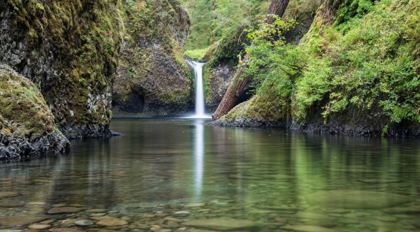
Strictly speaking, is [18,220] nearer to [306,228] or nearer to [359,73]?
[306,228]

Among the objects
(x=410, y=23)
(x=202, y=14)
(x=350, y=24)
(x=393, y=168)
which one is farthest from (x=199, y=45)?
(x=393, y=168)

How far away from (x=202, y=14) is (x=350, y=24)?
131ft

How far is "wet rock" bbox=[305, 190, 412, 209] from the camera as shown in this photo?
336 cm

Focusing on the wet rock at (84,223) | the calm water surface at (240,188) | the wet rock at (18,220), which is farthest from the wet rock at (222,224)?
the wet rock at (18,220)

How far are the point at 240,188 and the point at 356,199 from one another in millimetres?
1175

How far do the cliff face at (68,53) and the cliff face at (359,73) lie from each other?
21.8 ft

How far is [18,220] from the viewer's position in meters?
2.89

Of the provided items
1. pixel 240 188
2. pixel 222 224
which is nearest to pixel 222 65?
pixel 240 188

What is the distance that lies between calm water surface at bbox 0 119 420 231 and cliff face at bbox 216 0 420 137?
12.2ft

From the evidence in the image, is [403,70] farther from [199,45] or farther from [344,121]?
[199,45]

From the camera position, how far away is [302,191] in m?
3.99

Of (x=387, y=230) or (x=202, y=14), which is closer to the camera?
(x=387, y=230)

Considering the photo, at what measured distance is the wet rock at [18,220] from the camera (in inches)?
111

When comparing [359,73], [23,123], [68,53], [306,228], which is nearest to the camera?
[306,228]
